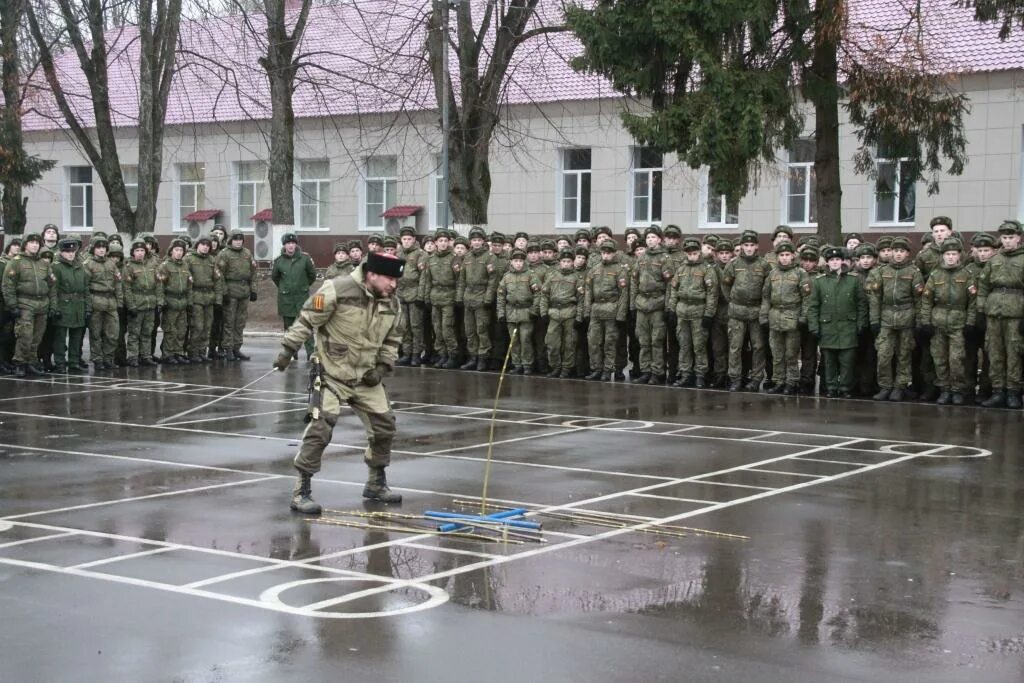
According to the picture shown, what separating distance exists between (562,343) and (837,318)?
4.52 metres

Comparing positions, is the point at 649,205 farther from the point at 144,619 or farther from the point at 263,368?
the point at 144,619

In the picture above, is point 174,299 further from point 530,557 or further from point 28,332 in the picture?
point 530,557

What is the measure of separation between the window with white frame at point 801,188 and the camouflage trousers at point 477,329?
43.5 feet

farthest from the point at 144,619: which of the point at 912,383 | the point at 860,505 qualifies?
the point at 912,383

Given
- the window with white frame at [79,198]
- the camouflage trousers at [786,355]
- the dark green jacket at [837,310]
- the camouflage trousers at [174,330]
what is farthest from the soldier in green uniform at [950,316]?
the window with white frame at [79,198]

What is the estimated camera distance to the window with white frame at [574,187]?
124 feet

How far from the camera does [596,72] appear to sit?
2291cm

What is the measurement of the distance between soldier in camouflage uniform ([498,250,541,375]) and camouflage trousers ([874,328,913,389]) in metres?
5.34

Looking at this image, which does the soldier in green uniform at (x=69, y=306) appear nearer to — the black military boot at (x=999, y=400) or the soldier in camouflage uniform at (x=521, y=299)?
the soldier in camouflage uniform at (x=521, y=299)

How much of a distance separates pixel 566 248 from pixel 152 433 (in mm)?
8272

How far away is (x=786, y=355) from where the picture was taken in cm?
1895

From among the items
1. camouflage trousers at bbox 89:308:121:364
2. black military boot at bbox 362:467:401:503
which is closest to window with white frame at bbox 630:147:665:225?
camouflage trousers at bbox 89:308:121:364

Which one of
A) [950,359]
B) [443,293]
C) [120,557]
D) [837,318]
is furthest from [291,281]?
[120,557]

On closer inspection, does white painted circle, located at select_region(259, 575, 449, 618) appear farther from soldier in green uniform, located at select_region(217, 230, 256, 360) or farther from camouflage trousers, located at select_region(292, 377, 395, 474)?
soldier in green uniform, located at select_region(217, 230, 256, 360)
